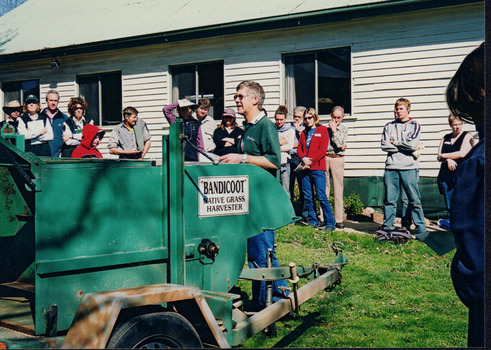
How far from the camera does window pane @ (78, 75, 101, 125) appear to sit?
15734 millimetres

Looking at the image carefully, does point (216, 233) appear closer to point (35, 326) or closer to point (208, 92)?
point (35, 326)

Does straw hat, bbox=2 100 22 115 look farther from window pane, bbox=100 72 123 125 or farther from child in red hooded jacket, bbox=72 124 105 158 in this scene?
window pane, bbox=100 72 123 125

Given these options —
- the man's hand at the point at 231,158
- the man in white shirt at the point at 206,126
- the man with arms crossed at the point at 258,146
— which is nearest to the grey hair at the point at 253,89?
the man with arms crossed at the point at 258,146

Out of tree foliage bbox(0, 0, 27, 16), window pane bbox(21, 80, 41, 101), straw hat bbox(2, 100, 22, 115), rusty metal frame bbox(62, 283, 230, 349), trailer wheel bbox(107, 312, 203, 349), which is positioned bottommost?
trailer wheel bbox(107, 312, 203, 349)

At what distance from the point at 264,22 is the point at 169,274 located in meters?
9.58

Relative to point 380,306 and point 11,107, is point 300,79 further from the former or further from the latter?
point 380,306

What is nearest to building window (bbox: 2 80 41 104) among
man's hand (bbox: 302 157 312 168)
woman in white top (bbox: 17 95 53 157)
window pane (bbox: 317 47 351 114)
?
woman in white top (bbox: 17 95 53 157)

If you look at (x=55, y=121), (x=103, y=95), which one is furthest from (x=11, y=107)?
(x=103, y=95)

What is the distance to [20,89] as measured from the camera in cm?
1702

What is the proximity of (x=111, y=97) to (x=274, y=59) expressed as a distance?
5.12m

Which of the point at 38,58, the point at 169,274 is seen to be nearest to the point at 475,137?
the point at 169,274

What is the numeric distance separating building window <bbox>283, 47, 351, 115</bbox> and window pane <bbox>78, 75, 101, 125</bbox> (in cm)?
591

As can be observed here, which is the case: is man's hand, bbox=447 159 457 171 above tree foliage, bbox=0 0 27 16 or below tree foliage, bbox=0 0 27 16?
below

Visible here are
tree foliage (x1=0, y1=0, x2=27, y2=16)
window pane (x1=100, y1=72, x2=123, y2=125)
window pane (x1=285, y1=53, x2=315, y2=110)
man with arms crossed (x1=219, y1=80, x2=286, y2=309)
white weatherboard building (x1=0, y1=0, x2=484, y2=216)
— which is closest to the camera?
man with arms crossed (x1=219, y1=80, x2=286, y2=309)
